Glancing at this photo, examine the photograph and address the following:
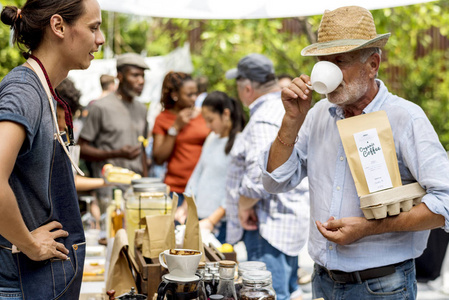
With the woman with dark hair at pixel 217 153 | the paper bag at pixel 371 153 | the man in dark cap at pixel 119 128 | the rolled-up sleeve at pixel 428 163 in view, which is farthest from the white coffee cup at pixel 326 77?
the man in dark cap at pixel 119 128

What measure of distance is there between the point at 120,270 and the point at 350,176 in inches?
40.4

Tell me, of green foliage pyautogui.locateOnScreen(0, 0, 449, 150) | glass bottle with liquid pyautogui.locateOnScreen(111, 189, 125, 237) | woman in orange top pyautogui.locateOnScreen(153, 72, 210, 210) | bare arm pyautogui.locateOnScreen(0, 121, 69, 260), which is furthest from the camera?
green foliage pyautogui.locateOnScreen(0, 0, 449, 150)

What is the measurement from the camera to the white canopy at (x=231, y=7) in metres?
3.72

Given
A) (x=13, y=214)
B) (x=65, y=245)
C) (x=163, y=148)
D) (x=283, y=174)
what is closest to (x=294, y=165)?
(x=283, y=174)

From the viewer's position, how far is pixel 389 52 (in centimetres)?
779

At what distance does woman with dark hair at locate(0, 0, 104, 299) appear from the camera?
4.72ft

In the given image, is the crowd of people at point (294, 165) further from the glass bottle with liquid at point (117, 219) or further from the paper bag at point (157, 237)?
the glass bottle with liquid at point (117, 219)

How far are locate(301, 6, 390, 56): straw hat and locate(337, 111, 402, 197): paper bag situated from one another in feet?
0.85

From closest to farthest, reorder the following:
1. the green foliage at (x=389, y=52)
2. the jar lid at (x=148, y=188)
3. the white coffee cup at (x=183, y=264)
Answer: the white coffee cup at (x=183, y=264) < the jar lid at (x=148, y=188) < the green foliage at (x=389, y=52)

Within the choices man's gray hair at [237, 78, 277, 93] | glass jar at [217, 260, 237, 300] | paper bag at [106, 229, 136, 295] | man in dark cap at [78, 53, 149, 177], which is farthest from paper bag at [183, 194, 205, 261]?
man in dark cap at [78, 53, 149, 177]

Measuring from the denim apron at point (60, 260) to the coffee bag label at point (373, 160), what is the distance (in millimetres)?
987

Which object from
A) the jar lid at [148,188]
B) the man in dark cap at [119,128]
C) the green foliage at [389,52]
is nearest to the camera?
the jar lid at [148,188]

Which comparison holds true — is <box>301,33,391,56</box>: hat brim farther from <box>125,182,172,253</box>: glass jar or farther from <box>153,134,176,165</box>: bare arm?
<box>153,134,176,165</box>: bare arm

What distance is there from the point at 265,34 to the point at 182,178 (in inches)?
102
